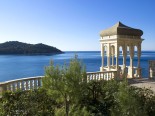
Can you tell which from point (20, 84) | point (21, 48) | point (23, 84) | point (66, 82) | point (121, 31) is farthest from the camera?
point (21, 48)

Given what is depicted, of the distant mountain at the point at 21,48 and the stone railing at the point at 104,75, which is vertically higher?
the distant mountain at the point at 21,48

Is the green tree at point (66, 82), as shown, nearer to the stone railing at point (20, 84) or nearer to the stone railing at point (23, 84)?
the stone railing at point (23, 84)

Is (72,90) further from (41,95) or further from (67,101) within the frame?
(41,95)

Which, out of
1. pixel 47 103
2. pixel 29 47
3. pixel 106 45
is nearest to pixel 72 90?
pixel 47 103

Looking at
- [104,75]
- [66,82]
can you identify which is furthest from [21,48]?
[66,82]

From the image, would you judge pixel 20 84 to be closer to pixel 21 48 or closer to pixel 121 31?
pixel 121 31

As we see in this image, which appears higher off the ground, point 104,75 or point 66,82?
point 66,82

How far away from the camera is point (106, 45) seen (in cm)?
1645

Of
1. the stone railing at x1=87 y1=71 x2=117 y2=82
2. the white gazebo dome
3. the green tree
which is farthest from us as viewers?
the white gazebo dome

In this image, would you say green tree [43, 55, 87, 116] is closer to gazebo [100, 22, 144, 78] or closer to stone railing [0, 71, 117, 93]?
stone railing [0, 71, 117, 93]

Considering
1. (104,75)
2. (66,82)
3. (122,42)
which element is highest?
(122,42)

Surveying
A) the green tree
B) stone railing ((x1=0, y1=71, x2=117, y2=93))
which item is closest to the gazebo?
stone railing ((x1=0, y1=71, x2=117, y2=93))

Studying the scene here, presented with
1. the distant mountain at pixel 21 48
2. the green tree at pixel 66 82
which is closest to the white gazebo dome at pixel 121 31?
the green tree at pixel 66 82

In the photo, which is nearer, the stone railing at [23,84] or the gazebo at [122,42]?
the stone railing at [23,84]
